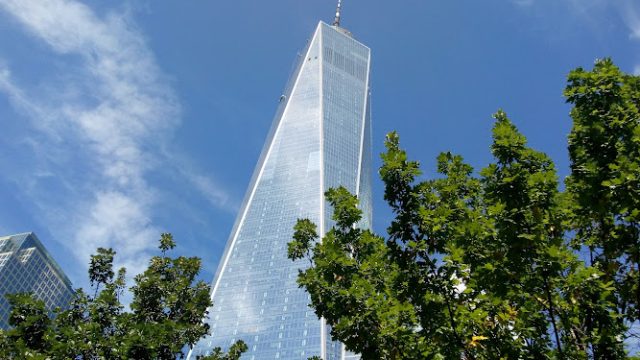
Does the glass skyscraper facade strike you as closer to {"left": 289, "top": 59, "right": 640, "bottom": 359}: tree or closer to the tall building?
the tall building

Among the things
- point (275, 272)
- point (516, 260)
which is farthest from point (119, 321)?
point (275, 272)

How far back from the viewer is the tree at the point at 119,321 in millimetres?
15570

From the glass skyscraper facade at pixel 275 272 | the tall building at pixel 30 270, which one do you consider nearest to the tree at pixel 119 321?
the glass skyscraper facade at pixel 275 272

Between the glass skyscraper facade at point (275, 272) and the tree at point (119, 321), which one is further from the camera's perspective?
the glass skyscraper facade at point (275, 272)

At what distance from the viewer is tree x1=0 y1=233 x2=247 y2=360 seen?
613 inches

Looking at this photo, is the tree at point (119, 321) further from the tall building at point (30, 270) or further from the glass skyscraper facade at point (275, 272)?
the tall building at point (30, 270)

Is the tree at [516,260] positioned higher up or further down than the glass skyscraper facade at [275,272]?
further down

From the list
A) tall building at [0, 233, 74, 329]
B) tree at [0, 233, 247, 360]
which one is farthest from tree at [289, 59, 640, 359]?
tall building at [0, 233, 74, 329]

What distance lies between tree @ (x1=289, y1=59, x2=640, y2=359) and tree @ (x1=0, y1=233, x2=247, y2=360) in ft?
18.9

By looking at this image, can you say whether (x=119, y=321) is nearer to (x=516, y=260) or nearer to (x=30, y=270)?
(x=516, y=260)

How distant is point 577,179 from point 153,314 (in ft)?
45.8

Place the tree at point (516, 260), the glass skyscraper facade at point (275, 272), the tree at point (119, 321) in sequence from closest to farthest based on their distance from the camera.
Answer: the tree at point (516, 260), the tree at point (119, 321), the glass skyscraper facade at point (275, 272)

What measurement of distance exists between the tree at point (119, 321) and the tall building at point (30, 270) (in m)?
151

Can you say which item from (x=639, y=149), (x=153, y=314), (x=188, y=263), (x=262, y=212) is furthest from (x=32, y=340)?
(x=262, y=212)
